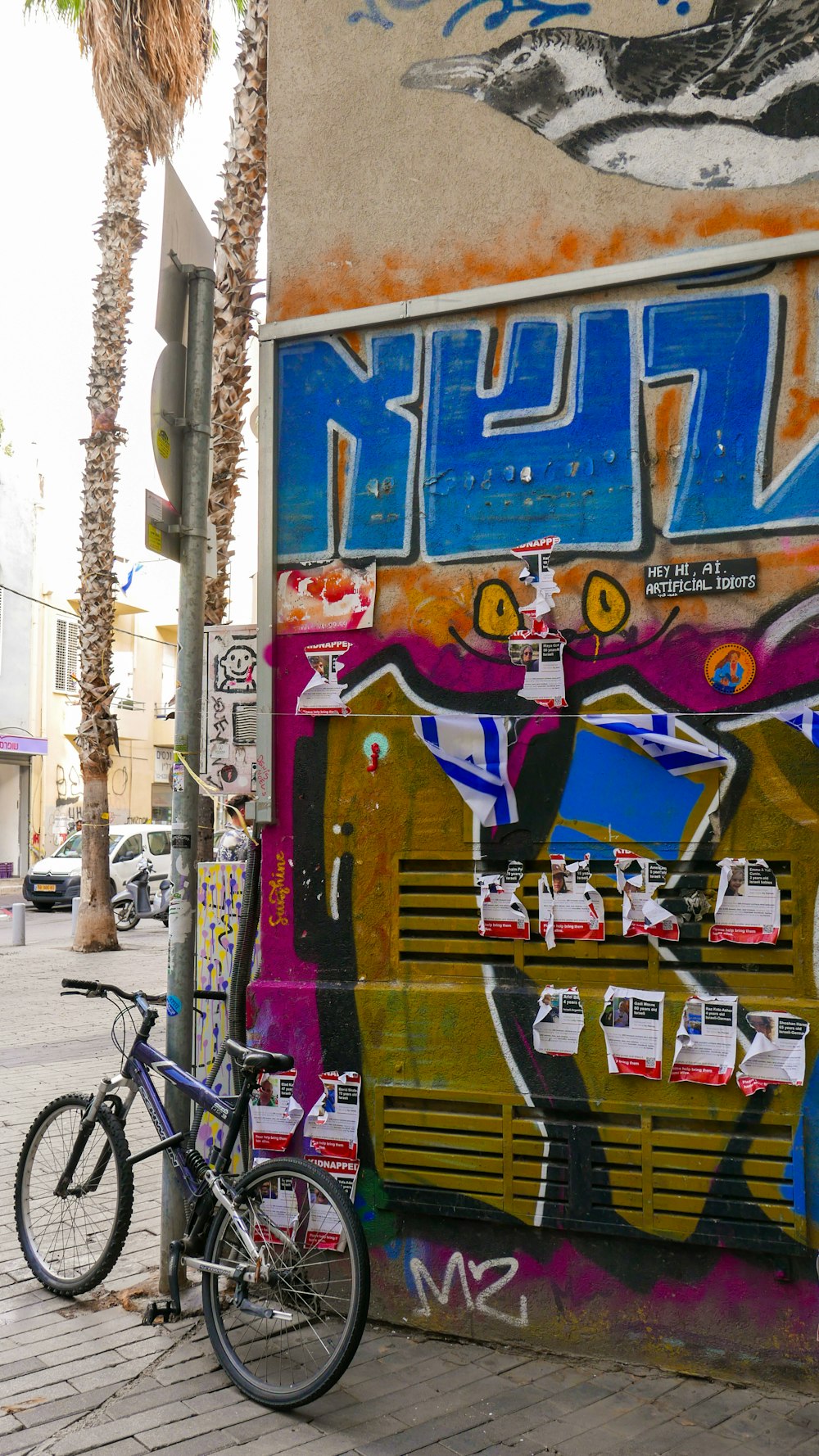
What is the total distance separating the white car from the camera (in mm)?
23758

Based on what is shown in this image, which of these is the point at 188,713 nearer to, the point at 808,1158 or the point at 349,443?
the point at 349,443

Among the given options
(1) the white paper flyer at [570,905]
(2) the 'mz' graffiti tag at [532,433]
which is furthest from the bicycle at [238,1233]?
(2) the 'mz' graffiti tag at [532,433]

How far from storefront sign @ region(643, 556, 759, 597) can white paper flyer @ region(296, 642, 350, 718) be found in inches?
46.1

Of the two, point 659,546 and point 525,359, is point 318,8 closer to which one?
point 525,359

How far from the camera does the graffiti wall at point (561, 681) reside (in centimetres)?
390

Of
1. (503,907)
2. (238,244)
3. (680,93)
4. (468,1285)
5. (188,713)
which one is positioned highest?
(238,244)

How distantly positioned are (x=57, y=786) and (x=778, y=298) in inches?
1326

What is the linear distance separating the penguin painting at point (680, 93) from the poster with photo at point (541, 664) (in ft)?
5.32

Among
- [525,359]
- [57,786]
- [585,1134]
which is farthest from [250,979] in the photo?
[57,786]

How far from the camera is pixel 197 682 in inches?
183

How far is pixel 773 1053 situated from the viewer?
3807 mm

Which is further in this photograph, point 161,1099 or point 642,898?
point 161,1099

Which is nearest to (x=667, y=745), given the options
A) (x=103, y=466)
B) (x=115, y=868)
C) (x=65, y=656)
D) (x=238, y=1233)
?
(x=238, y=1233)

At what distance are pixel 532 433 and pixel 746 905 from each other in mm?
1793
